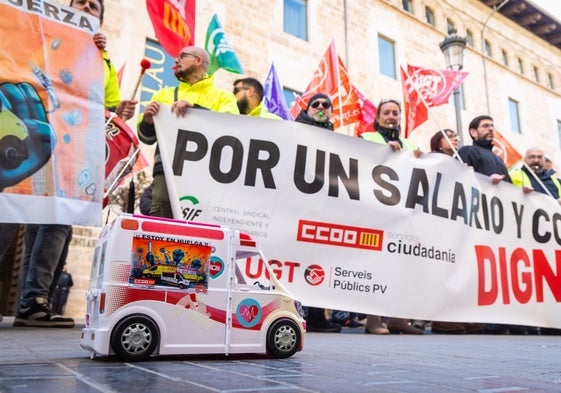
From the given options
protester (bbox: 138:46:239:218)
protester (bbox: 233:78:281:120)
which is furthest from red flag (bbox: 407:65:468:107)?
protester (bbox: 138:46:239:218)

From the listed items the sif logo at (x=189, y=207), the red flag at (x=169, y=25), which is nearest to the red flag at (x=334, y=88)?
the red flag at (x=169, y=25)

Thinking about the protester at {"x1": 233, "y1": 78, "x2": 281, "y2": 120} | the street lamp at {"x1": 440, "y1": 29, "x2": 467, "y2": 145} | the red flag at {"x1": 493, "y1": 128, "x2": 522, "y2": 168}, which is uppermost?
the street lamp at {"x1": 440, "y1": 29, "x2": 467, "y2": 145}

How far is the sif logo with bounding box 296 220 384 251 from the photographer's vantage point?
444 centimetres

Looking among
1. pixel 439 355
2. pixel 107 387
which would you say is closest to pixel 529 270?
pixel 439 355

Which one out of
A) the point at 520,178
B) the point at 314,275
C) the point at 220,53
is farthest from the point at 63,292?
the point at 520,178

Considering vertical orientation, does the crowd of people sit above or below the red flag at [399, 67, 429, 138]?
below

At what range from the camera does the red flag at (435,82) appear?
382 inches

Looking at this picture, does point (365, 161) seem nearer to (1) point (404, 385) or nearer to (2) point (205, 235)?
(2) point (205, 235)

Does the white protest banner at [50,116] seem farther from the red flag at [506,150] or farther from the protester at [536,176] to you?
the red flag at [506,150]

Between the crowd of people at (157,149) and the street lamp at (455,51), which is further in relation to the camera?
the street lamp at (455,51)

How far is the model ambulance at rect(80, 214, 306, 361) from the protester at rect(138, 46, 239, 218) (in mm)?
1566

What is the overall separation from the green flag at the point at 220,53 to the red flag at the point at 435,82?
364 centimetres

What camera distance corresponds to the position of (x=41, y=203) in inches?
143

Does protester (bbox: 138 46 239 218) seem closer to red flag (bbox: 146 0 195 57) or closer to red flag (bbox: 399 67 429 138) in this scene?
red flag (bbox: 146 0 195 57)
